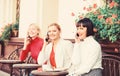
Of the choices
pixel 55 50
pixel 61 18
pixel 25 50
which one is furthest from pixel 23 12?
pixel 55 50

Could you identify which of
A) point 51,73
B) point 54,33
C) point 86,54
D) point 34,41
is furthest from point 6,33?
point 86,54

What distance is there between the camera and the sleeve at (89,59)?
370 centimetres

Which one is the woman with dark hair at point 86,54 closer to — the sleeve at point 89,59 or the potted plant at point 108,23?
the sleeve at point 89,59

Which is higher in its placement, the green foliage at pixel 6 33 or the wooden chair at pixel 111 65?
Answer: the green foliage at pixel 6 33

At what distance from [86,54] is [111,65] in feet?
2.80

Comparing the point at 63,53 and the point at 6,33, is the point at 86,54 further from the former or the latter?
the point at 6,33

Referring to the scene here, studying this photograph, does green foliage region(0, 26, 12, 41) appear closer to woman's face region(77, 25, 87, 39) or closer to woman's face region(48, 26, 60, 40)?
woman's face region(48, 26, 60, 40)

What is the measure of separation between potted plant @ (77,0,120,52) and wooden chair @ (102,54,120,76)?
119 mm

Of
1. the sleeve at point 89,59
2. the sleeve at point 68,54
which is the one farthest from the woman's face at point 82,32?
the sleeve at point 68,54

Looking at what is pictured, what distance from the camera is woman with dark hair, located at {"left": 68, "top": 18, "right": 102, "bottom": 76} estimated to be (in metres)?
3.71

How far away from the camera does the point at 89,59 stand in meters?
3.71

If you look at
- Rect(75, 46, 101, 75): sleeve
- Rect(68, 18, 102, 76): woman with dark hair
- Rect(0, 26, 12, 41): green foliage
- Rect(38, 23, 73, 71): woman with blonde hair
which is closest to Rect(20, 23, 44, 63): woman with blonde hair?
Rect(38, 23, 73, 71): woman with blonde hair

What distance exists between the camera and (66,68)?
431cm

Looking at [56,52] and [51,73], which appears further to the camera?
[56,52]
